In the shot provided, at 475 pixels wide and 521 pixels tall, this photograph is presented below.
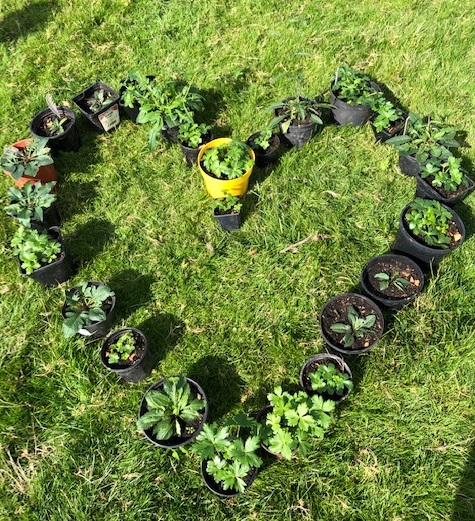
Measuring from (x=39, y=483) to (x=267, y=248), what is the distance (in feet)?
7.66

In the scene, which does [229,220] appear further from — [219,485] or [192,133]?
[219,485]

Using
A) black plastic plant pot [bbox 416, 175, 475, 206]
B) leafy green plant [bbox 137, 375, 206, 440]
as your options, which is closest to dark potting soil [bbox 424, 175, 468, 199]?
black plastic plant pot [bbox 416, 175, 475, 206]

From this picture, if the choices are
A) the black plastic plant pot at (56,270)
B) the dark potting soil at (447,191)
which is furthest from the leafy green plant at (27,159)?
the dark potting soil at (447,191)

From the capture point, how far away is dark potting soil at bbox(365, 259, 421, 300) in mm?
3260

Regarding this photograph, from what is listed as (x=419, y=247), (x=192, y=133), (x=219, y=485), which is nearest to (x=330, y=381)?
(x=219, y=485)

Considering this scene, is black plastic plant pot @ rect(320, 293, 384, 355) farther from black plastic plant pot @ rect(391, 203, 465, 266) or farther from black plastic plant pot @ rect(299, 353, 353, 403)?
black plastic plant pot @ rect(391, 203, 465, 266)

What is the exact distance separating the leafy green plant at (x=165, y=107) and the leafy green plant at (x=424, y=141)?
181cm

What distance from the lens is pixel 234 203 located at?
3.60 metres

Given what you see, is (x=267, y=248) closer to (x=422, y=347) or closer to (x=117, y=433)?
(x=422, y=347)

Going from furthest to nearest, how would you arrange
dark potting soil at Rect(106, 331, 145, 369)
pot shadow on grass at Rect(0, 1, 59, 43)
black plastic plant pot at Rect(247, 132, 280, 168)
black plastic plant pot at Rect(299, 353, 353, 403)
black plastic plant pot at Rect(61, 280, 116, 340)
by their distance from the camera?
pot shadow on grass at Rect(0, 1, 59, 43), black plastic plant pot at Rect(247, 132, 280, 168), black plastic plant pot at Rect(61, 280, 116, 340), dark potting soil at Rect(106, 331, 145, 369), black plastic plant pot at Rect(299, 353, 353, 403)

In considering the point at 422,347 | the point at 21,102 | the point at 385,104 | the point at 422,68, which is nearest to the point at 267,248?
the point at 422,347

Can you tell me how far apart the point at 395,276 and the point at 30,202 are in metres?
2.96

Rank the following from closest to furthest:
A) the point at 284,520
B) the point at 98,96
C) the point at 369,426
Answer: the point at 284,520 < the point at 369,426 < the point at 98,96

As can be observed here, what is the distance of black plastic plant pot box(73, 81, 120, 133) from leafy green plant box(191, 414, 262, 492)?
10.4 feet
